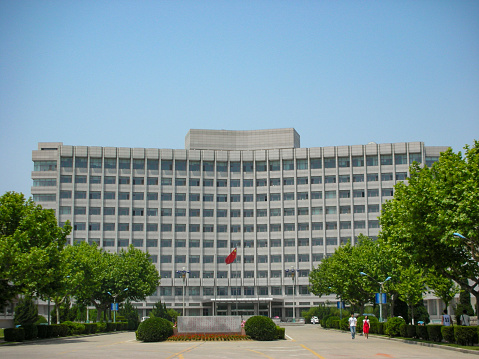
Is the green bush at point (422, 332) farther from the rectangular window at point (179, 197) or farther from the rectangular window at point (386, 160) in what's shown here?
the rectangular window at point (179, 197)

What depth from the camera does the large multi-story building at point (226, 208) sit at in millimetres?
118500

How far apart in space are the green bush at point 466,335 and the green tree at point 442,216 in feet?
14.0

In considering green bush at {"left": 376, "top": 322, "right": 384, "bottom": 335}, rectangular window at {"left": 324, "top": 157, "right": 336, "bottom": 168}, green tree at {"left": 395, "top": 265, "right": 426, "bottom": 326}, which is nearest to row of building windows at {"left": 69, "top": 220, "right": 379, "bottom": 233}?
rectangular window at {"left": 324, "top": 157, "right": 336, "bottom": 168}

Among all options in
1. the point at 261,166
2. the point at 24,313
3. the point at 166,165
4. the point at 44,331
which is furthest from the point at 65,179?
the point at 44,331

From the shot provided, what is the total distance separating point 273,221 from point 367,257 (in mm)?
57441

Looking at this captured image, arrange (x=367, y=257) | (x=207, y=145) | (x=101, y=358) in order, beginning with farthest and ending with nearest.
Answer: (x=207, y=145), (x=367, y=257), (x=101, y=358)

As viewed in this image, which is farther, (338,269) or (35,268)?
(338,269)

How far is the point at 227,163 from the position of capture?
125 metres

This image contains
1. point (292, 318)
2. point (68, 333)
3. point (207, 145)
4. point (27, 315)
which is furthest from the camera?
point (207, 145)

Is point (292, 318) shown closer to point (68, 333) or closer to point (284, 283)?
point (284, 283)

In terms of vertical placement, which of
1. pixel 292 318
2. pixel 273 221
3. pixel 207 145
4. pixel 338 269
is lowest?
pixel 292 318

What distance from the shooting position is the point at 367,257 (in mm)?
63906

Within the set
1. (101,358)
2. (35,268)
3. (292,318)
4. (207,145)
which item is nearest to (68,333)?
(35,268)

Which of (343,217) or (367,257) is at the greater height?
(343,217)
